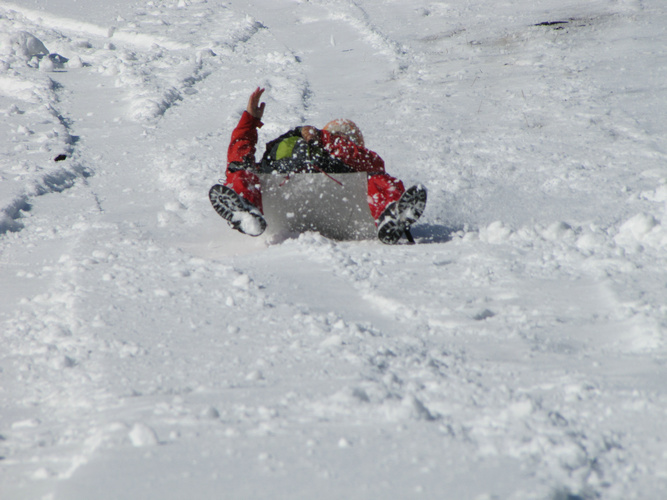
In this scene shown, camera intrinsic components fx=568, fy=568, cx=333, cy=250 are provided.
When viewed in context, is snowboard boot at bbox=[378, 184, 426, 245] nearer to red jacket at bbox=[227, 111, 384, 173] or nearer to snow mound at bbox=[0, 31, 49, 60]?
red jacket at bbox=[227, 111, 384, 173]

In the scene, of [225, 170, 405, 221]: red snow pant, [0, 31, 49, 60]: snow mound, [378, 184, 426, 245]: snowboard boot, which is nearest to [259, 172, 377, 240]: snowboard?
[225, 170, 405, 221]: red snow pant

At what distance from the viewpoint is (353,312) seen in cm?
249

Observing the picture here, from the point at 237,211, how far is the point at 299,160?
58cm

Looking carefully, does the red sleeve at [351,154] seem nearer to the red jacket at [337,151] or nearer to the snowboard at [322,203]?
the red jacket at [337,151]

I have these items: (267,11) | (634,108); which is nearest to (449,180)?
(634,108)

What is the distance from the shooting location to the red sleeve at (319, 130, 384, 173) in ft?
11.6

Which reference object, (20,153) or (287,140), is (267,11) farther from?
(287,140)

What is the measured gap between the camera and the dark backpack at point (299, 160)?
344 centimetres

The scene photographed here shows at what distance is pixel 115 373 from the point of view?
2.05 metres

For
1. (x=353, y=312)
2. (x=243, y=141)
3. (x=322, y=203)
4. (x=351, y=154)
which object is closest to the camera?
(x=353, y=312)

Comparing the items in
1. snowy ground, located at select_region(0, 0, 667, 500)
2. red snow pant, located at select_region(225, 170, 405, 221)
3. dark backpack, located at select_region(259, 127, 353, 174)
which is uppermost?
dark backpack, located at select_region(259, 127, 353, 174)

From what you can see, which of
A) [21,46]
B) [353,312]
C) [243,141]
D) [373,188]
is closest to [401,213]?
[373,188]

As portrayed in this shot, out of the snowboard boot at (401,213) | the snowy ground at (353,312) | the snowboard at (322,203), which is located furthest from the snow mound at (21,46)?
the snowboard boot at (401,213)

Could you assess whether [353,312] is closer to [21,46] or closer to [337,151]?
[337,151]
